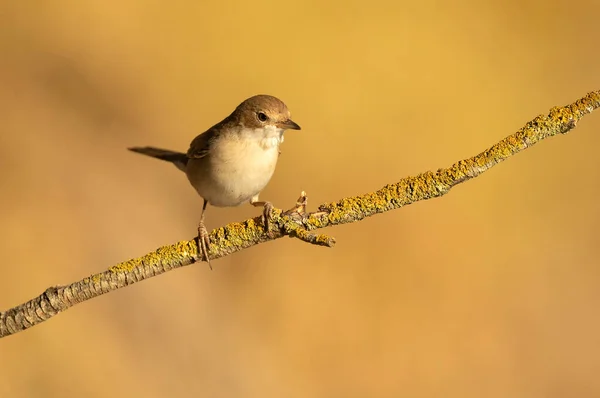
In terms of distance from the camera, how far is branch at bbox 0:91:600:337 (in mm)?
2309

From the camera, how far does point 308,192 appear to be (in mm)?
6398

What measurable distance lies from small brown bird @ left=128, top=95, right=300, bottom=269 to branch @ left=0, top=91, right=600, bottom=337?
0.97 metres

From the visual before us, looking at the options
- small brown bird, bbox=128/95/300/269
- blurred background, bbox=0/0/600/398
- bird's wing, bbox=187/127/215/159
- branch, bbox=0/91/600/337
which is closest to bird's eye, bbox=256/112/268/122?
small brown bird, bbox=128/95/300/269

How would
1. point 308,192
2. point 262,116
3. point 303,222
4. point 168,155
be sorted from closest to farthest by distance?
point 303,222 → point 262,116 → point 168,155 → point 308,192

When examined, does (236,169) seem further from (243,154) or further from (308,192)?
(308,192)

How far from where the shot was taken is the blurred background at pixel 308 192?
17.6 feet

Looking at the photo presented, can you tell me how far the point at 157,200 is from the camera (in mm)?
5875

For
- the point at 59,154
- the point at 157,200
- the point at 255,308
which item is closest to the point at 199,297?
the point at 255,308

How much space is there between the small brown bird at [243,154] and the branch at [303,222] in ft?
3.19

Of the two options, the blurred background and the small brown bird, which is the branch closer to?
the small brown bird

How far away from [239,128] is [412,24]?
385 cm

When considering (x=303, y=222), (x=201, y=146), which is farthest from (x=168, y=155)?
(x=303, y=222)

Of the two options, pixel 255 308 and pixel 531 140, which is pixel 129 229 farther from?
pixel 531 140

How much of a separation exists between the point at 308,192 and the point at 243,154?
9.33ft
